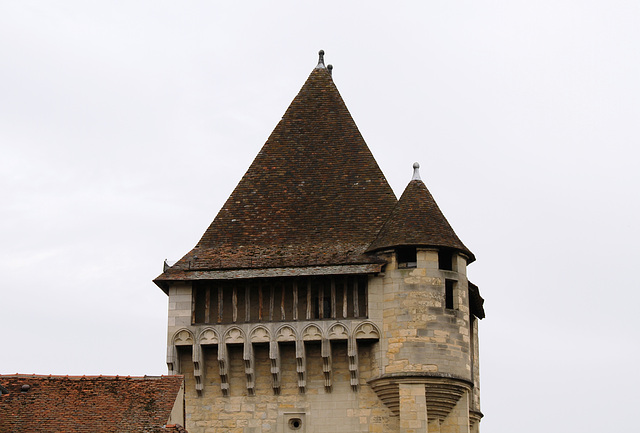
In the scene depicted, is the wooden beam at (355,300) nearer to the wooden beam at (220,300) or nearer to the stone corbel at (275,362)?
the stone corbel at (275,362)

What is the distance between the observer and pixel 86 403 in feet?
95.2

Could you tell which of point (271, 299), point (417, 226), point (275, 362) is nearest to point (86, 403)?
point (275, 362)

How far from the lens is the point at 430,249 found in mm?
34688

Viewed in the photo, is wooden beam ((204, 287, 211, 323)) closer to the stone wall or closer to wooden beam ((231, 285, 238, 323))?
wooden beam ((231, 285, 238, 323))

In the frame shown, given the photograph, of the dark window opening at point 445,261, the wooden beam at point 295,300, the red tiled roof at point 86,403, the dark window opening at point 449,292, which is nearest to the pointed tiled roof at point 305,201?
the wooden beam at point 295,300

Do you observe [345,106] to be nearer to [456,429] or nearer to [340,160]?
[340,160]

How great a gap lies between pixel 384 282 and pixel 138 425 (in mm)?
8428

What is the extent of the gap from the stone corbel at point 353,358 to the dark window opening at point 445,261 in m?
2.56

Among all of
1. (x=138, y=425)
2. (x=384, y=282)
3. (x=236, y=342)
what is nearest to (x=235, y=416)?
(x=236, y=342)

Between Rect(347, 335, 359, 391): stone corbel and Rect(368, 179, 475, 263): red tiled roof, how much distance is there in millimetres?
2132

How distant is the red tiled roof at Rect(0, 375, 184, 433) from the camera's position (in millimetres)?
28172

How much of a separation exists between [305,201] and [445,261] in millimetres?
3920

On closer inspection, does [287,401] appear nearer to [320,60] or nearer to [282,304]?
[282,304]

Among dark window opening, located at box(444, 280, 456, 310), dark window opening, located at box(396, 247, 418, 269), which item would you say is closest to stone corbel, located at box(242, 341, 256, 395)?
dark window opening, located at box(396, 247, 418, 269)
